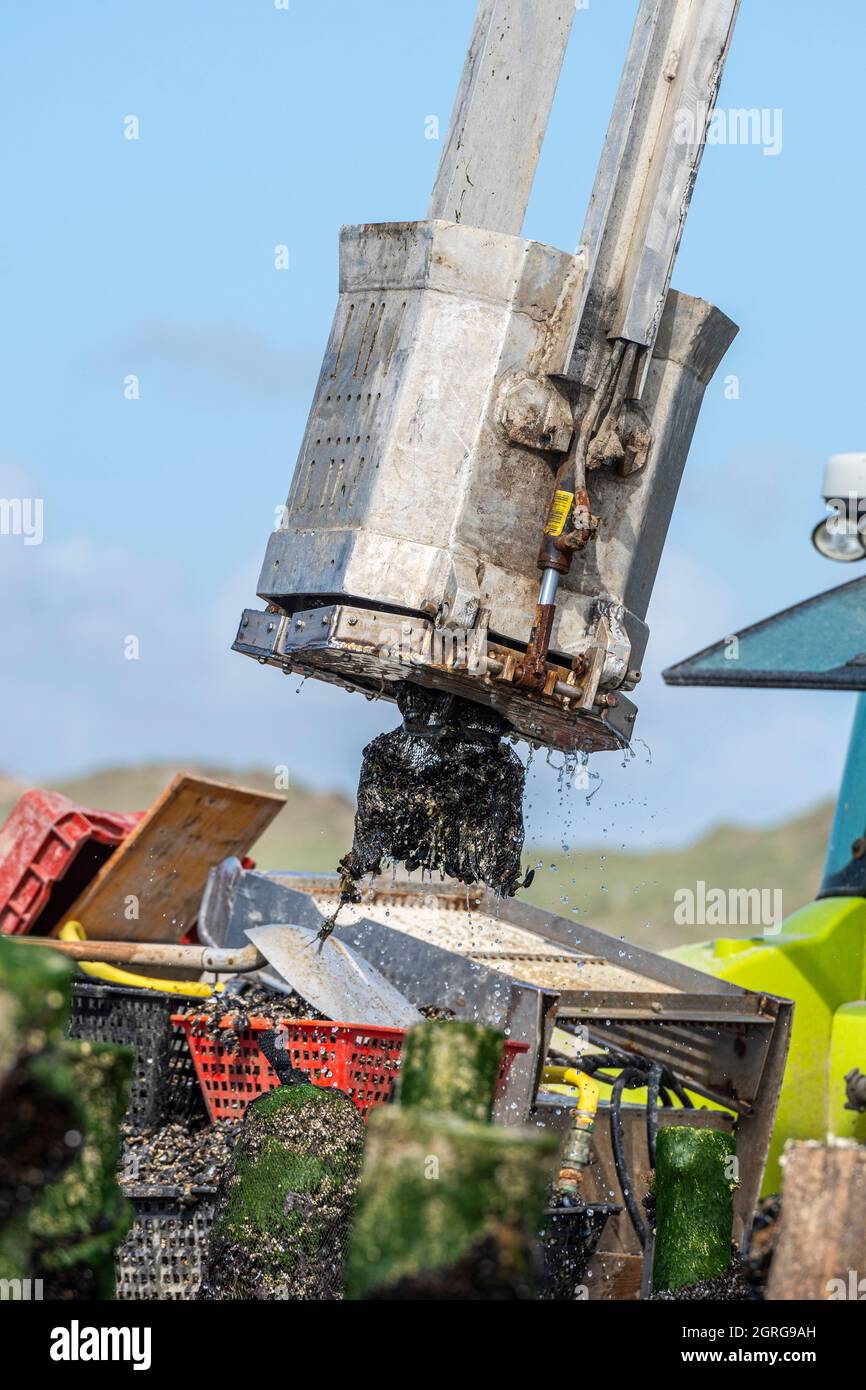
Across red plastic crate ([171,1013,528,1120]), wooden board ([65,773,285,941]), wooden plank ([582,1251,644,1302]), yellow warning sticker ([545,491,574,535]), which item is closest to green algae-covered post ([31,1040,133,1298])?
red plastic crate ([171,1013,528,1120])

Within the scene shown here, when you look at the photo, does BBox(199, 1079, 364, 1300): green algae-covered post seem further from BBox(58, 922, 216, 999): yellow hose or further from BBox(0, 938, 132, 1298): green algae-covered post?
BBox(0, 938, 132, 1298): green algae-covered post

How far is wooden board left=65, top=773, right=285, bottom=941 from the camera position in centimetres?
712

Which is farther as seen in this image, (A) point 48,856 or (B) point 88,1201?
(A) point 48,856

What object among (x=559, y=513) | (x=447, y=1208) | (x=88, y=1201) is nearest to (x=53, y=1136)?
(x=88, y=1201)

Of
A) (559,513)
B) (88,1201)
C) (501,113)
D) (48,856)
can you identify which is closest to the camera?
(88,1201)

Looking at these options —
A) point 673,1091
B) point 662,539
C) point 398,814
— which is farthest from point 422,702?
point 673,1091

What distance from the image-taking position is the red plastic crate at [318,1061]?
5062 millimetres

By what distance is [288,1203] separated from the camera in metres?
4.44

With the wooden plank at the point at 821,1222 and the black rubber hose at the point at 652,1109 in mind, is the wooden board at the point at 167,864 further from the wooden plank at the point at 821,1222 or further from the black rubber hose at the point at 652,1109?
the wooden plank at the point at 821,1222

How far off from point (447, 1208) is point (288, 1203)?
2095 mm

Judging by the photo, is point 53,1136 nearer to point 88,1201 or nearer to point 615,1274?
point 88,1201

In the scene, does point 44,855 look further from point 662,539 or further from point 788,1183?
point 788,1183

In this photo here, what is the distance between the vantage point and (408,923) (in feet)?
21.5
